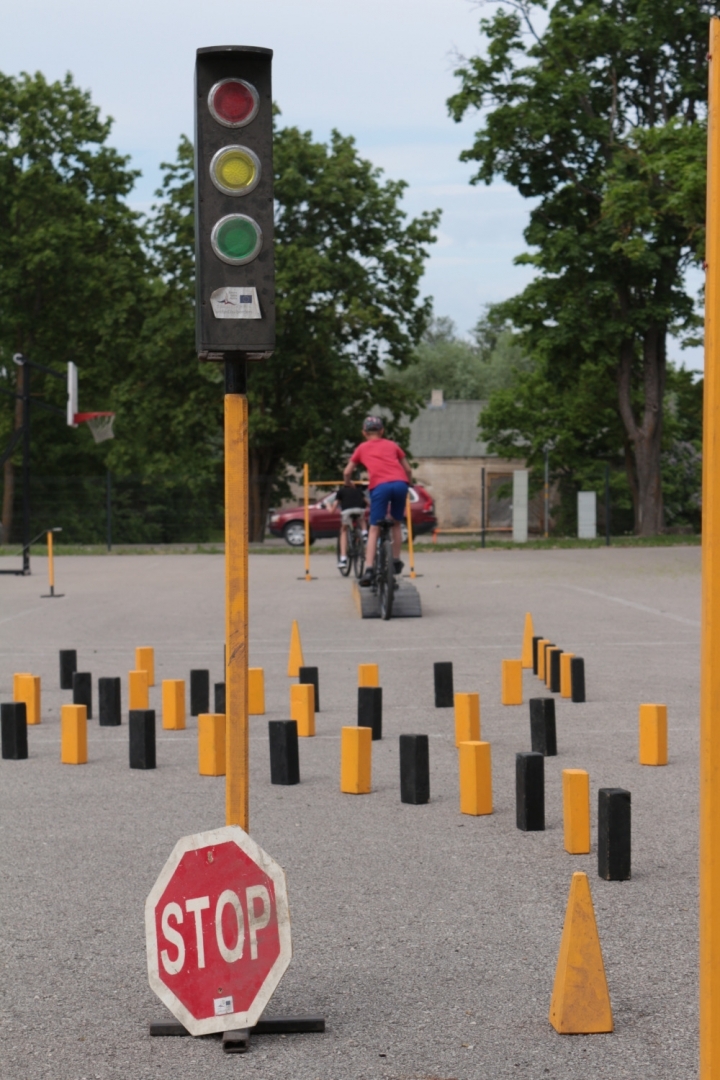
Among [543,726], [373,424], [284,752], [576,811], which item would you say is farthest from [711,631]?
[373,424]

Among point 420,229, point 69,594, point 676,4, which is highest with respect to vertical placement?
point 676,4

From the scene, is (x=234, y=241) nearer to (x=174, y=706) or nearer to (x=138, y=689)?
(x=174, y=706)

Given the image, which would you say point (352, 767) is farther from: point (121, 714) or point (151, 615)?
point (151, 615)

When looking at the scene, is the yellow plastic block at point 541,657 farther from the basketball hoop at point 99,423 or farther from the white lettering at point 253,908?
the basketball hoop at point 99,423

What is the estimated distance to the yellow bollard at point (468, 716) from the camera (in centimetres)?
868

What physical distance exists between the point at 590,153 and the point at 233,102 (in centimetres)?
3829

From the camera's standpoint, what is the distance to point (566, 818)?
6.16 metres

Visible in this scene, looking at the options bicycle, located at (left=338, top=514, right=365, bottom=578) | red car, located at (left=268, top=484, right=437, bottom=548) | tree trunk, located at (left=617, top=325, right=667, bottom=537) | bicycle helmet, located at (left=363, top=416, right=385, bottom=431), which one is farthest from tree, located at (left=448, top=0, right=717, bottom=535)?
bicycle helmet, located at (left=363, top=416, right=385, bottom=431)

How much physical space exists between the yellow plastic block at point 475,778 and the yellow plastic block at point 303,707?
100 inches

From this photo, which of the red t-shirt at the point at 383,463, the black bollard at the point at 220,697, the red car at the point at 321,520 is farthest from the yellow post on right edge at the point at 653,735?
the red car at the point at 321,520

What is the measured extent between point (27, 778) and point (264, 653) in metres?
6.42

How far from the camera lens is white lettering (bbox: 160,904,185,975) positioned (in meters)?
4.11

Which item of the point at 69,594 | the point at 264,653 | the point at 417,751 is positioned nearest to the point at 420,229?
the point at 69,594

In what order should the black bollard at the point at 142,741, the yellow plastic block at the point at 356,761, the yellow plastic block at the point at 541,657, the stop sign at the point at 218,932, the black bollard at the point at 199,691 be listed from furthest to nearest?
the yellow plastic block at the point at 541,657, the black bollard at the point at 199,691, the black bollard at the point at 142,741, the yellow plastic block at the point at 356,761, the stop sign at the point at 218,932
